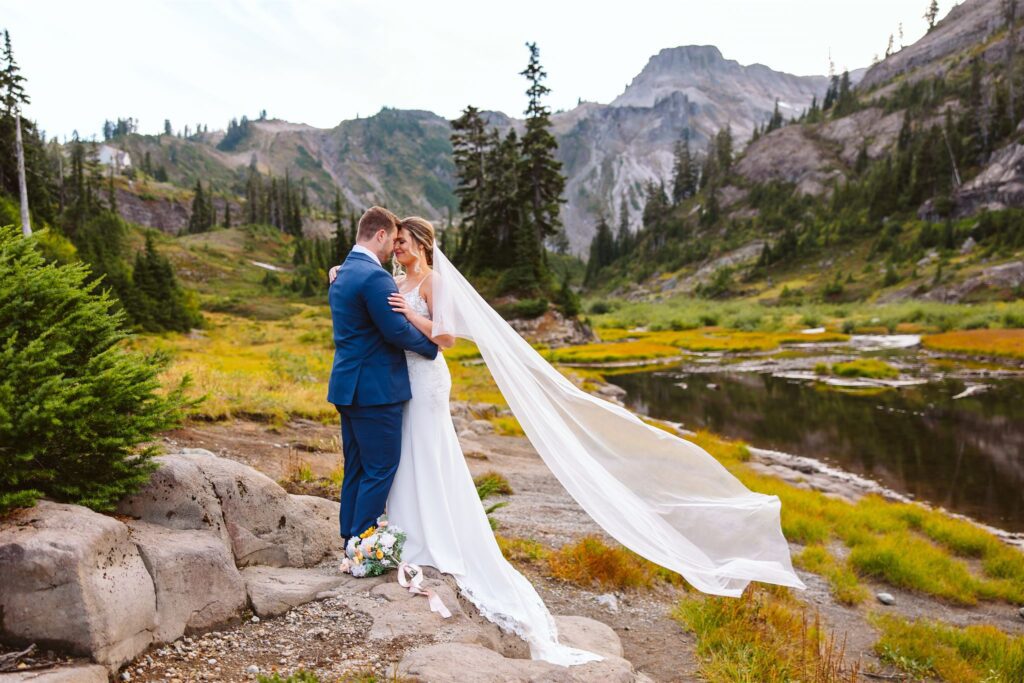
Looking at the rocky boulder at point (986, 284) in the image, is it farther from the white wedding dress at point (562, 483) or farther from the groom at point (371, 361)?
the groom at point (371, 361)

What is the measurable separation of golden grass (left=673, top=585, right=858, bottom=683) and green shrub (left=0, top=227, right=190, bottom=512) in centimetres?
521

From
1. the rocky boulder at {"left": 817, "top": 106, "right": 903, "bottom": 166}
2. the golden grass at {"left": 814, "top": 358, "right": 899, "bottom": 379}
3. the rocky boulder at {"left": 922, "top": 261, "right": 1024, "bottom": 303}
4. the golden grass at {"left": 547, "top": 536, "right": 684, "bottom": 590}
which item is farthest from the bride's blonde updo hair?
the rocky boulder at {"left": 817, "top": 106, "right": 903, "bottom": 166}

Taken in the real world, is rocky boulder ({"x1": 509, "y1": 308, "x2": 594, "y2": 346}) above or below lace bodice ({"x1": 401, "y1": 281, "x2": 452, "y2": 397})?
below

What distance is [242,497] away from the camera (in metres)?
5.09

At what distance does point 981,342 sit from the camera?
40750 mm

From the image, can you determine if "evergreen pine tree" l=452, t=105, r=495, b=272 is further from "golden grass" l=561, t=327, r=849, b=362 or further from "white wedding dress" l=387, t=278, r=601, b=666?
"white wedding dress" l=387, t=278, r=601, b=666

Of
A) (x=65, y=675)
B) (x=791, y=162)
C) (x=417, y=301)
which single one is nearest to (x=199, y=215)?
(x=791, y=162)

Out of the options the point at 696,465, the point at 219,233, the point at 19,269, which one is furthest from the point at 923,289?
the point at 219,233

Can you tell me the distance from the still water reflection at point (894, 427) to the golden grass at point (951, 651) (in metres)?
7.71

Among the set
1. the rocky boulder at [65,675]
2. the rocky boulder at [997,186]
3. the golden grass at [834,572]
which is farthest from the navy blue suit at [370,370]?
the rocky boulder at [997,186]

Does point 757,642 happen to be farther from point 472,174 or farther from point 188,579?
point 472,174

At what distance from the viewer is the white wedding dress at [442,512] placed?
16.6 feet

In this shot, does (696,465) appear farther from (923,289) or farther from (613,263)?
(613,263)

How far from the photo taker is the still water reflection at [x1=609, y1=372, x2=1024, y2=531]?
53.6 ft
